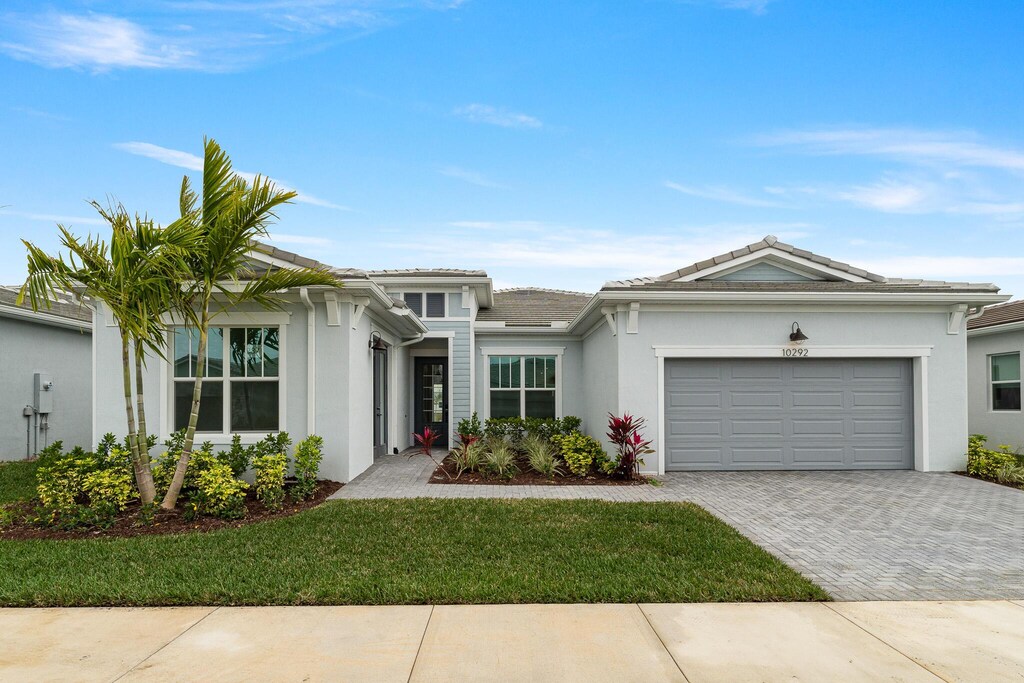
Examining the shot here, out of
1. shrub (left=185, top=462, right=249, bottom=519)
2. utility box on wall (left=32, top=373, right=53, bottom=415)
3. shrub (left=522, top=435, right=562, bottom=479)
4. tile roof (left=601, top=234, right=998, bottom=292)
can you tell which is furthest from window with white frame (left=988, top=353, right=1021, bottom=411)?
utility box on wall (left=32, top=373, right=53, bottom=415)

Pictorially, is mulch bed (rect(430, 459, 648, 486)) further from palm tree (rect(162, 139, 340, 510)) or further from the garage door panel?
palm tree (rect(162, 139, 340, 510))

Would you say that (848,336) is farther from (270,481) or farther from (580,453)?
(270,481)

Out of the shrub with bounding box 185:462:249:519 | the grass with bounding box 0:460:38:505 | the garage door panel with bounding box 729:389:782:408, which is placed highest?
the garage door panel with bounding box 729:389:782:408

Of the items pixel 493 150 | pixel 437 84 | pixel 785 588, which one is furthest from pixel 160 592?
pixel 493 150

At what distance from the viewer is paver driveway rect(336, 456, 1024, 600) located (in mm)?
4820

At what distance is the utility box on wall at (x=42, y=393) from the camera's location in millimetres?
12695

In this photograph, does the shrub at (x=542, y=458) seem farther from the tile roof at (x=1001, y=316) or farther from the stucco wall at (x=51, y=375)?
the stucco wall at (x=51, y=375)

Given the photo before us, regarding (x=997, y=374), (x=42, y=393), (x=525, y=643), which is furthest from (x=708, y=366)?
(x=42, y=393)

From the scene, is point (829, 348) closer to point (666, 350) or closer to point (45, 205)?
point (666, 350)

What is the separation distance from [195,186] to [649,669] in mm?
7466

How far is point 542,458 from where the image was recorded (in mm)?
9984

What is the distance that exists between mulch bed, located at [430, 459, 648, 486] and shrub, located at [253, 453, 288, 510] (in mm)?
2622

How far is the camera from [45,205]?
35.6ft

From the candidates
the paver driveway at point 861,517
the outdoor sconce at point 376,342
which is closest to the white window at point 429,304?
the outdoor sconce at point 376,342
